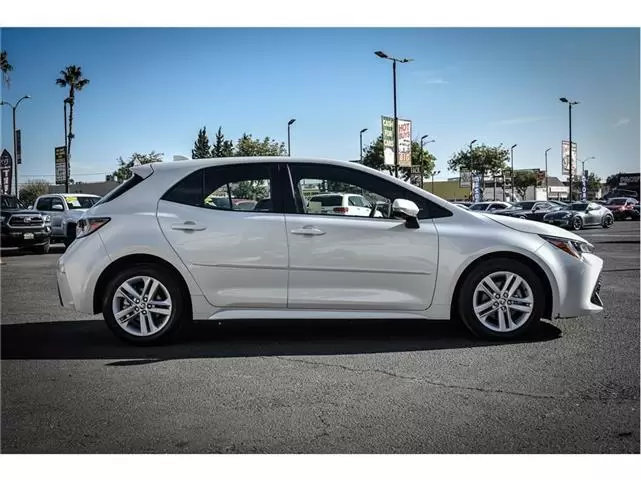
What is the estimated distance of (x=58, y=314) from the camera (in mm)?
7082

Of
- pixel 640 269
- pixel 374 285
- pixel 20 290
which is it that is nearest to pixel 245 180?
pixel 374 285

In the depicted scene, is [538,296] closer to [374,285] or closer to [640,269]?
[374,285]

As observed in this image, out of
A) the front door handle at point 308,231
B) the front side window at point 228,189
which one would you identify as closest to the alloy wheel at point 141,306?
the front side window at point 228,189

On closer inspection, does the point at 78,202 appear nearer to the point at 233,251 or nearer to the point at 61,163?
the point at 61,163

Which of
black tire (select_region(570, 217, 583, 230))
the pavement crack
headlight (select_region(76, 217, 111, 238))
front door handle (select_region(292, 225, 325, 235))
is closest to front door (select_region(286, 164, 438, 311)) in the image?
front door handle (select_region(292, 225, 325, 235))

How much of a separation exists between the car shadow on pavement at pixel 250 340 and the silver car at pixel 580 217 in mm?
25299

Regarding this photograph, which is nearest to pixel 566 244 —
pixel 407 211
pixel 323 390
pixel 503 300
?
pixel 503 300

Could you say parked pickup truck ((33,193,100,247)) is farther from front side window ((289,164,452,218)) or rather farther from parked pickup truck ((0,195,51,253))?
front side window ((289,164,452,218))

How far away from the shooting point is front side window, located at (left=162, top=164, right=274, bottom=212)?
18.1ft

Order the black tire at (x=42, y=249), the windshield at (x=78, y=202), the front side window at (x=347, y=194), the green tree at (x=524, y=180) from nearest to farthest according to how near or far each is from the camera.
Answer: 1. the front side window at (x=347, y=194)
2. the black tire at (x=42, y=249)
3. the windshield at (x=78, y=202)
4. the green tree at (x=524, y=180)

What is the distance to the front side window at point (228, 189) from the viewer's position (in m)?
5.52

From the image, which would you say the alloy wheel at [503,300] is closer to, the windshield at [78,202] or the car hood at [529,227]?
the car hood at [529,227]

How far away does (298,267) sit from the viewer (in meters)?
5.38

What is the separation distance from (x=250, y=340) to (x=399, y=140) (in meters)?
27.0
